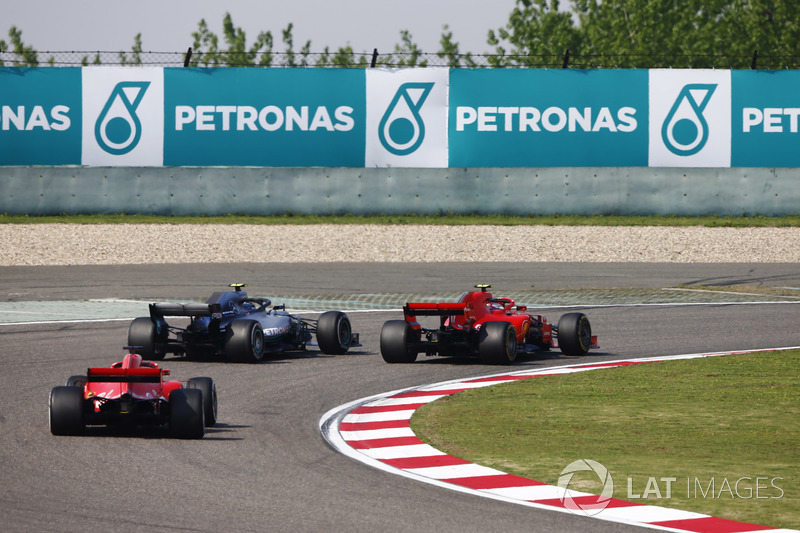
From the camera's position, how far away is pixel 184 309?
1298 centimetres

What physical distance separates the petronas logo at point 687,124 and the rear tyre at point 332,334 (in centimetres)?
1685

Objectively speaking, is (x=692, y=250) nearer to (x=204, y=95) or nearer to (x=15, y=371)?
(x=204, y=95)

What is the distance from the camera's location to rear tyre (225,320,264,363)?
13211mm

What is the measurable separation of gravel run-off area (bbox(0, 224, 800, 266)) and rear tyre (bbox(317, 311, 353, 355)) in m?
10.9

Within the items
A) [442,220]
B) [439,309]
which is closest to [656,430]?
[439,309]

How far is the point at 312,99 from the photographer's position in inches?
1155

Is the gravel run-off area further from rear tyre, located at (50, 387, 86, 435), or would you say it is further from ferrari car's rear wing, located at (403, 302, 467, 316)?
rear tyre, located at (50, 387, 86, 435)

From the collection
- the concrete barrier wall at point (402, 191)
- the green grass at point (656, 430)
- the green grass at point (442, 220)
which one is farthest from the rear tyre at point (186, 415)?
the concrete barrier wall at point (402, 191)

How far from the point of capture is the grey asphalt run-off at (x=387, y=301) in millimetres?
18047

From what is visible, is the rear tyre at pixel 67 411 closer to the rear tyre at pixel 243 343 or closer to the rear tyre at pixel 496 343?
the rear tyre at pixel 243 343

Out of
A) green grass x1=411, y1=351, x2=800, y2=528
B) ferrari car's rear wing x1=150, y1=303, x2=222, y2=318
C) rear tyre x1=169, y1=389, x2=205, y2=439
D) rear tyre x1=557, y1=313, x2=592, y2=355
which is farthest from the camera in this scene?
rear tyre x1=557, y1=313, x2=592, y2=355

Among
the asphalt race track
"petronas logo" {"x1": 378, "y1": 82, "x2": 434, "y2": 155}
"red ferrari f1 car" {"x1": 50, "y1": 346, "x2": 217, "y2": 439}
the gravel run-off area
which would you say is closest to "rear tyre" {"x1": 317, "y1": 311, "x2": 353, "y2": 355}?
the asphalt race track

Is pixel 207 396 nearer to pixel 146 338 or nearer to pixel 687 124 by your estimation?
pixel 146 338

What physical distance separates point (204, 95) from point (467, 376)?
18.1 meters
